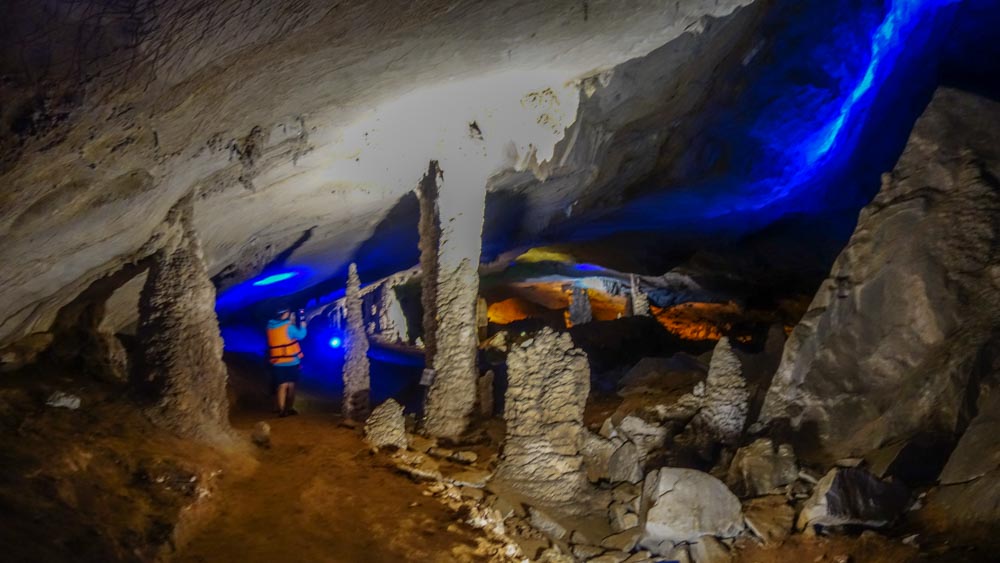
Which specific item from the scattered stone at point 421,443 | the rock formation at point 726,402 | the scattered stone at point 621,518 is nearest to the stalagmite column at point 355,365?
the scattered stone at point 421,443

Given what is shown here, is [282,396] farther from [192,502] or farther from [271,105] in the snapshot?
[271,105]

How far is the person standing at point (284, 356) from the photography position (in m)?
8.49

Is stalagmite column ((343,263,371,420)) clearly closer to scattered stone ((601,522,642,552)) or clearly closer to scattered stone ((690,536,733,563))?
scattered stone ((601,522,642,552))

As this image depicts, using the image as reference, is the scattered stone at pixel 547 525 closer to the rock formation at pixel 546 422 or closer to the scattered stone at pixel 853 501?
the rock formation at pixel 546 422

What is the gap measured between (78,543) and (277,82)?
3399 millimetres

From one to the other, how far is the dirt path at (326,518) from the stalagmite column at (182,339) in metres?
0.83

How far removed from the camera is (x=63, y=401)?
19.3ft

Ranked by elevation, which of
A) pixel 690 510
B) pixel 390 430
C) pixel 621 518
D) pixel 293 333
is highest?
pixel 293 333

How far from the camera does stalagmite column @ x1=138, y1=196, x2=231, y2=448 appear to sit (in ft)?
19.4

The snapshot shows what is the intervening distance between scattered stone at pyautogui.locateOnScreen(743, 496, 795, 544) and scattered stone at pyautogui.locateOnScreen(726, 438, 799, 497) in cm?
21

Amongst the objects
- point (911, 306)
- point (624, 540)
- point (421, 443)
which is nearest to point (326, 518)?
point (421, 443)

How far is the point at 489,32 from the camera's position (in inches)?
201

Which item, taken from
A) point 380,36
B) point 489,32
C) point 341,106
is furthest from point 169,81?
point 489,32

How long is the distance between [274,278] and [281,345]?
495 cm
